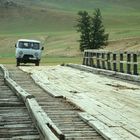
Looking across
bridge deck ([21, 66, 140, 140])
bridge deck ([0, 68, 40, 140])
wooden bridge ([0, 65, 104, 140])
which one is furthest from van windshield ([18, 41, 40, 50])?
bridge deck ([0, 68, 40, 140])

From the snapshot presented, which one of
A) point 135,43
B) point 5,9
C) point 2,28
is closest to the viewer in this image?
point 135,43

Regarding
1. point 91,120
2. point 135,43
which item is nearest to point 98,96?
point 91,120

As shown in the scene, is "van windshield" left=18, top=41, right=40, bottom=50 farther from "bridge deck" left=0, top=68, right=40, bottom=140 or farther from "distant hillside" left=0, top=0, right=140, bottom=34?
"distant hillside" left=0, top=0, right=140, bottom=34

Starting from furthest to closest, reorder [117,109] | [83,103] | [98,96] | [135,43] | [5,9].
A: [5,9]
[135,43]
[98,96]
[83,103]
[117,109]

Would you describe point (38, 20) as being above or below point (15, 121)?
above

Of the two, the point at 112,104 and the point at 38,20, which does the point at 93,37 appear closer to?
the point at 112,104

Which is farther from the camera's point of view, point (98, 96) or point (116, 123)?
point (98, 96)

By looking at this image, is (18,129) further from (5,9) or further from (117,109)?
(5,9)

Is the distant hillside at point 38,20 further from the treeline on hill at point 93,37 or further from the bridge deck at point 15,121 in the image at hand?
the bridge deck at point 15,121

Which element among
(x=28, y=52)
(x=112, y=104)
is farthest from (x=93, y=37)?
(x=112, y=104)

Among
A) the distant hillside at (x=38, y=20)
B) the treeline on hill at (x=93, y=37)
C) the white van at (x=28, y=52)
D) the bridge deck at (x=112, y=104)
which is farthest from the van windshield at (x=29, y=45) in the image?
the distant hillside at (x=38, y=20)

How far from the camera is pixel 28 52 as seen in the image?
36.8 meters

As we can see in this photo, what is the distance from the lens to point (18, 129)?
8.95 meters

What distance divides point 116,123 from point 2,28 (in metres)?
154
